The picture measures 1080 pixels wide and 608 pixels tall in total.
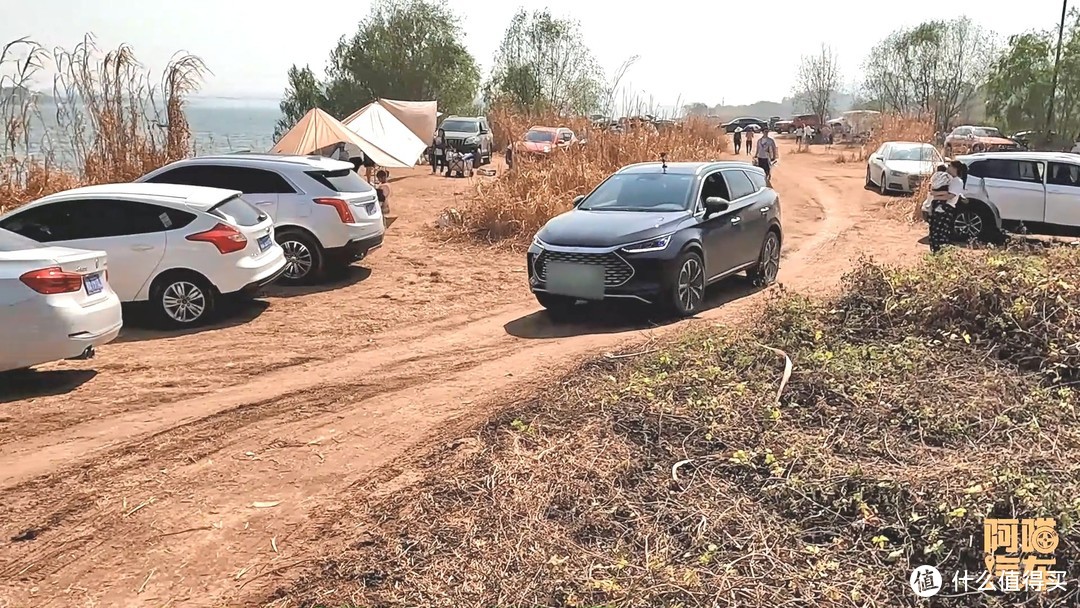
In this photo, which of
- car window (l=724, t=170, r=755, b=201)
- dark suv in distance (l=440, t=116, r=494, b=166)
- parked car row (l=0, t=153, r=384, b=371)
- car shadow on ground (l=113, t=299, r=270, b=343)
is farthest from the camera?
dark suv in distance (l=440, t=116, r=494, b=166)

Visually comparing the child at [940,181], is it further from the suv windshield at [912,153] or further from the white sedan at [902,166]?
the suv windshield at [912,153]

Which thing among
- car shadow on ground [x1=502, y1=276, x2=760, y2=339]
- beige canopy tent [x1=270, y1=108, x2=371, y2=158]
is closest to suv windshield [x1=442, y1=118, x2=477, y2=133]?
beige canopy tent [x1=270, y1=108, x2=371, y2=158]

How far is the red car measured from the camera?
59.0ft

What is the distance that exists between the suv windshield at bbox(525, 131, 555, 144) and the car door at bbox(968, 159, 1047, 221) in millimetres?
8544

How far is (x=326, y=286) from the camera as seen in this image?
11656 millimetres

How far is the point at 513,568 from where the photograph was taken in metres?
3.97

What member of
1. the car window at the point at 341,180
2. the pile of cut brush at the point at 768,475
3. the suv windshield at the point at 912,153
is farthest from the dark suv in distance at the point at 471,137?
the pile of cut brush at the point at 768,475

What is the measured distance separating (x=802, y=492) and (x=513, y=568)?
147 cm

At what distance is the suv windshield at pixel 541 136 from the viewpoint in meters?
18.8

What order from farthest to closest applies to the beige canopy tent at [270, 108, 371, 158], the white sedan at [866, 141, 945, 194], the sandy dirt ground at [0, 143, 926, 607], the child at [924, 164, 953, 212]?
the white sedan at [866, 141, 945, 194] → the beige canopy tent at [270, 108, 371, 158] → the child at [924, 164, 953, 212] → the sandy dirt ground at [0, 143, 926, 607]

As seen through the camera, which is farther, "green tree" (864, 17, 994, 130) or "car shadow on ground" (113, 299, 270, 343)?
"green tree" (864, 17, 994, 130)

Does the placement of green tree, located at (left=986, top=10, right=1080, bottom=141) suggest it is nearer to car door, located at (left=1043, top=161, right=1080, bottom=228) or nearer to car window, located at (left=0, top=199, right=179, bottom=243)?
car door, located at (left=1043, top=161, right=1080, bottom=228)

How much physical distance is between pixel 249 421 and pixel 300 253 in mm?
5668

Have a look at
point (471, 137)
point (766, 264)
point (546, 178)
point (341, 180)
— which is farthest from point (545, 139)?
point (471, 137)
